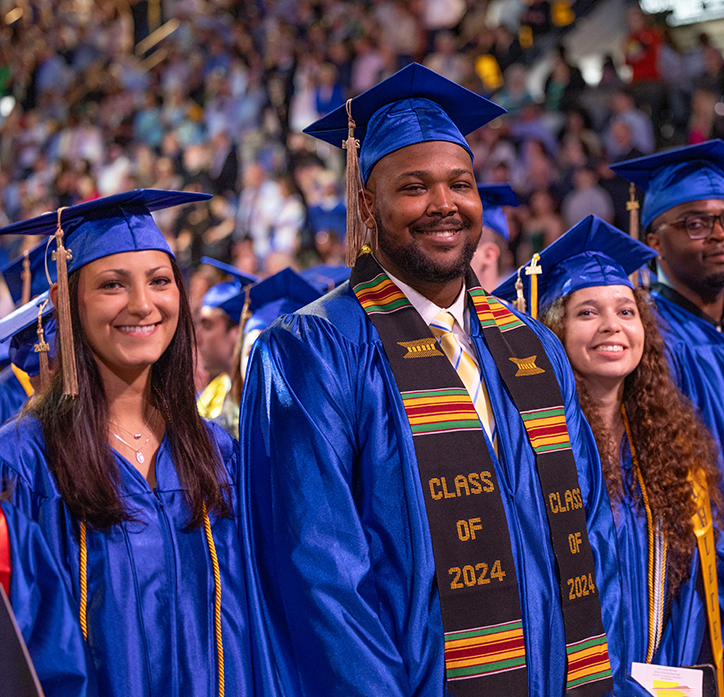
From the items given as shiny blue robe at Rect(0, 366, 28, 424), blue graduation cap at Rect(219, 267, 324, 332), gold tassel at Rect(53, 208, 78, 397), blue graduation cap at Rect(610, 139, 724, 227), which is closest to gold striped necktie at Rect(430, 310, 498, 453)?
gold tassel at Rect(53, 208, 78, 397)

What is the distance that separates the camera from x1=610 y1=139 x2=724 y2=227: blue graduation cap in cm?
312

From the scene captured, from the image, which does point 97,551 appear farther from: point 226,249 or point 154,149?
point 154,149

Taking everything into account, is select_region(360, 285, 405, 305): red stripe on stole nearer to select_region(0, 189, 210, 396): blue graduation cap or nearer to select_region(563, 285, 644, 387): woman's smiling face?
select_region(0, 189, 210, 396): blue graduation cap

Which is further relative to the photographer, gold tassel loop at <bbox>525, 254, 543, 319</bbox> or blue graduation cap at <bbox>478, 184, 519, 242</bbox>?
blue graduation cap at <bbox>478, 184, 519, 242</bbox>

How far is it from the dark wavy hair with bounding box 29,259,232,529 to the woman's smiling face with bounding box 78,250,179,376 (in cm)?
5

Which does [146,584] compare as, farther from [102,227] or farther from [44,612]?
[102,227]

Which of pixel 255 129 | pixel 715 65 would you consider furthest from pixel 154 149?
pixel 715 65

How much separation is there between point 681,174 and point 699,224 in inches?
8.4

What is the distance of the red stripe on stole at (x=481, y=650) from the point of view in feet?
6.07

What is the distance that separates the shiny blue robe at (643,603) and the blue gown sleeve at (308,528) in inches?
38.6

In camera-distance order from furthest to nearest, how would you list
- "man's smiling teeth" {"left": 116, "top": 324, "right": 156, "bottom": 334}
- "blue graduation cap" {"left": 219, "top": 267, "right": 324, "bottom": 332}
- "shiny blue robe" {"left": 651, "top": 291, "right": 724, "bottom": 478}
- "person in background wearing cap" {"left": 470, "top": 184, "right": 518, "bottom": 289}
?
"blue graduation cap" {"left": 219, "top": 267, "right": 324, "bottom": 332} < "person in background wearing cap" {"left": 470, "top": 184, "right": 518, "bottom": 289} < "shiny blue robe" {"left": 651, "top": 291, "right": 724, "bottom": 478} < "man's smiling teeth" {"left": 116, "top": 324, "right": 156, "bottom": 334}

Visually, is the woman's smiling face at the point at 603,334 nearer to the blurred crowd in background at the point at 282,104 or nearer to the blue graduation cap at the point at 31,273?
the blue graduation cap at the point at 31,273

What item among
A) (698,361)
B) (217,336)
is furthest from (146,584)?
(217,336)

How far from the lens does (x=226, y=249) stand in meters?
9.43
